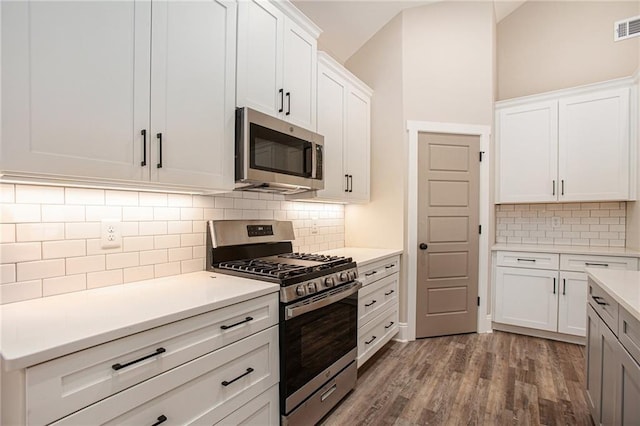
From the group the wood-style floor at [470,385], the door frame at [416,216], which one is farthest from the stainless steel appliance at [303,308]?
the door frame at [416,216]

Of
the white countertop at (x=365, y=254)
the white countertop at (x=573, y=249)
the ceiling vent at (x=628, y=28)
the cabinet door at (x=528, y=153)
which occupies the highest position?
the ceiling vent at (x=628, y=28)

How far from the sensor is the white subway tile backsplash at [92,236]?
4.36 feet

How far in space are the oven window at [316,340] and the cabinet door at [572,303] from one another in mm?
2362

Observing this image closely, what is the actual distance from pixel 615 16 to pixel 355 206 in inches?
136

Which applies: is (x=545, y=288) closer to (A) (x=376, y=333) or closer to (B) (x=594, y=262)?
(B) (x=594, y=262)

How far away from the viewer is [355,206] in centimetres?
368

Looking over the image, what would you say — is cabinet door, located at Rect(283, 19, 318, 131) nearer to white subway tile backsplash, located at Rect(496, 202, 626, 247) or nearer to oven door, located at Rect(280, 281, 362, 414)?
oven door, located at Rect(280, 281, 362, 414)

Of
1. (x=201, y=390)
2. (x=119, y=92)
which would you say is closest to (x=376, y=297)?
(x=201, y=390)

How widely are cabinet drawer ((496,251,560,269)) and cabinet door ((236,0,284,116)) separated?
9.48 feet

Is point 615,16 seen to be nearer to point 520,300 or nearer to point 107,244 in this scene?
point 520,300

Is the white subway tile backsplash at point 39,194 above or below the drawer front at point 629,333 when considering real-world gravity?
above

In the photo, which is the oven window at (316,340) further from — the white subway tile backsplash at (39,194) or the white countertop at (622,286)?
the white countertop at (622,286)

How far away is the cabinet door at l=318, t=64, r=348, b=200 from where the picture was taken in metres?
2.75

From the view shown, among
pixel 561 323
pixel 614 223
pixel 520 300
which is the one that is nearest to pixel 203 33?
pixel 520 300
